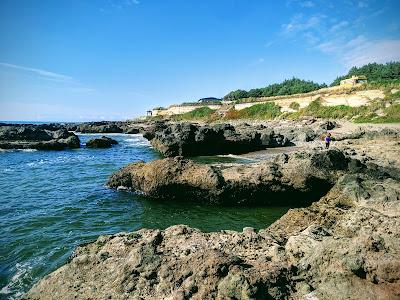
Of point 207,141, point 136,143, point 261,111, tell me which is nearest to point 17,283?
point 207,141

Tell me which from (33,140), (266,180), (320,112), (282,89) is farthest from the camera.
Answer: (282,89)

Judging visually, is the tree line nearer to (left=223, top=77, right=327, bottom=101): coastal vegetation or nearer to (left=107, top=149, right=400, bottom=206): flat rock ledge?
(left=223, top=77, right=327, bottom=101): coastal vegetation

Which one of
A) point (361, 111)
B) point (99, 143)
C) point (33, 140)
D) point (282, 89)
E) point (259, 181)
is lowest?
point (99, 143)

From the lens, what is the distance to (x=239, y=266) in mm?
5344

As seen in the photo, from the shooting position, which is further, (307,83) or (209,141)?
(307,83)

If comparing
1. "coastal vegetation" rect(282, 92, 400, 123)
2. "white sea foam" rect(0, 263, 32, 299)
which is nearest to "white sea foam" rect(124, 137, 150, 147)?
"coastal vegetation" rect(282, 92, 400, 123)

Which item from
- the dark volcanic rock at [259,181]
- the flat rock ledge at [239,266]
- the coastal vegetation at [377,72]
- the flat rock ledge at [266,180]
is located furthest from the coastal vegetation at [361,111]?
the flat rock ledge at [239,266]

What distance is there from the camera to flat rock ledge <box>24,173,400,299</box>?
16.2 ft

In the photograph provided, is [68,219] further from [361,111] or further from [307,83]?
[307,83]

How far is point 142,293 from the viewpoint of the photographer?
5.30 metres

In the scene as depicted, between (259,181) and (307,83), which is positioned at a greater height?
(307,83)

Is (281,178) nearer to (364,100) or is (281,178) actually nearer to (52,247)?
(52,247)

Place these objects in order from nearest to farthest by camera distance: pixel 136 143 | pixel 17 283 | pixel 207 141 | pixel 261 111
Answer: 1. pixel 17 283
2. pixel 207 141
3. pixel 136 143
4. pixel 261 111

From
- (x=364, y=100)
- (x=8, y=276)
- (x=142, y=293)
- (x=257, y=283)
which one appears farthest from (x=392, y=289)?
(x=364, y=100)
